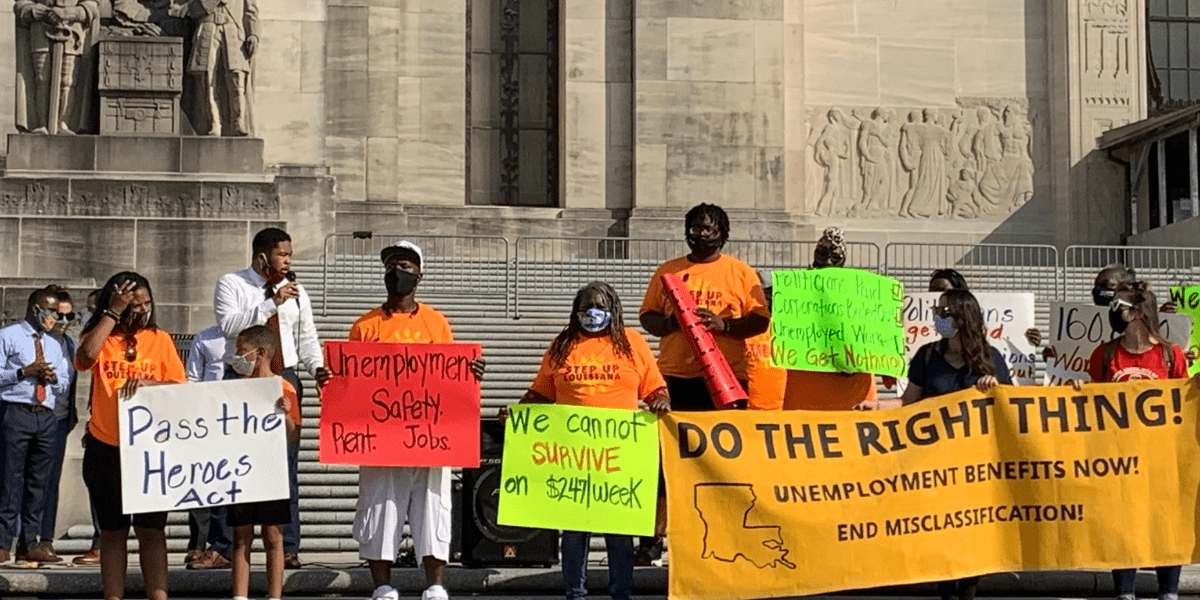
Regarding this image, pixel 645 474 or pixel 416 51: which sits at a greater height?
pixel 416 51

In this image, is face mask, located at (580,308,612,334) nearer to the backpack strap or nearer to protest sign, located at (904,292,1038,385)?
the backpack strap

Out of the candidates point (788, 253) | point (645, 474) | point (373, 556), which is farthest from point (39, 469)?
point (788, 253)

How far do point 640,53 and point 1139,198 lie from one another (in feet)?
26.1

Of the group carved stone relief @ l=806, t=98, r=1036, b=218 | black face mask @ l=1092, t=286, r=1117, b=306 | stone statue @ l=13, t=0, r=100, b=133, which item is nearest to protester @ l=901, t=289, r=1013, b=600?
black face mask @ l=1092, t=286, r=1117, b=306

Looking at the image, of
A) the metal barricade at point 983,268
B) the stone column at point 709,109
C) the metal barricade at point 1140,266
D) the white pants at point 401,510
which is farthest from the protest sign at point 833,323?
the stone column at point 709,109

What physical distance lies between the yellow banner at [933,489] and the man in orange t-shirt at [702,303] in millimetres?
714

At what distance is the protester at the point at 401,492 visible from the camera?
10.6 metres

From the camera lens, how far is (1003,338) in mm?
14789

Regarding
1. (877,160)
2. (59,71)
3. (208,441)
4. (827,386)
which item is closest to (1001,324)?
(827,386)

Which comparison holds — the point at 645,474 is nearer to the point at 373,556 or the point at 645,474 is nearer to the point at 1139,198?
the point at 373,556

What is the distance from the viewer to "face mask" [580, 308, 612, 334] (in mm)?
10711

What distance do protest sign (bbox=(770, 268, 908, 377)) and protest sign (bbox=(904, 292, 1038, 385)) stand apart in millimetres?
2682

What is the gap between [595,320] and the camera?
10.7 meters

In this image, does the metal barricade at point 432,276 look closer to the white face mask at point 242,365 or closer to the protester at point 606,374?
the white face mask at point 242,365
